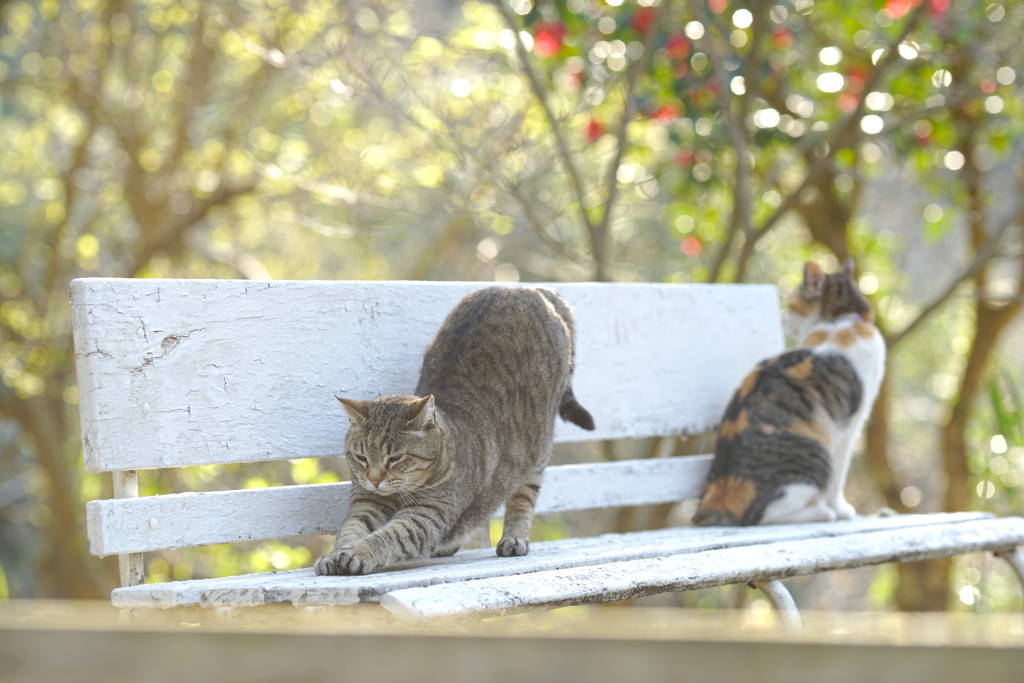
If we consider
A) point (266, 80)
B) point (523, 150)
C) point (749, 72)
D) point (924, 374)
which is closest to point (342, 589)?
point (523, 150)

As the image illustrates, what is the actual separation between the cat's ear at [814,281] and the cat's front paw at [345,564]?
1754 mm

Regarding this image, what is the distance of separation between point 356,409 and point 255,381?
26 cm

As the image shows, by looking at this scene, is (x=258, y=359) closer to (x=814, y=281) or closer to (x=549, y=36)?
(x=814, y=281)

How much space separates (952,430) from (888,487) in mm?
361

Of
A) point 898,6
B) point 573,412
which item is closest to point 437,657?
point 573,412

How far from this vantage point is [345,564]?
172 centimetres

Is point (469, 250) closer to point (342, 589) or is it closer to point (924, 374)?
point (924, 374)

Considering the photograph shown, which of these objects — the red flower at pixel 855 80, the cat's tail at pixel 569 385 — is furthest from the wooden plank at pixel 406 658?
the red flower at pixel 855 80

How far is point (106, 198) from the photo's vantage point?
5895mm

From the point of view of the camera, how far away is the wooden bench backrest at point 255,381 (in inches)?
74.2

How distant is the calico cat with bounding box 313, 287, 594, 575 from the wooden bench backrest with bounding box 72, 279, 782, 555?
0.49 ft

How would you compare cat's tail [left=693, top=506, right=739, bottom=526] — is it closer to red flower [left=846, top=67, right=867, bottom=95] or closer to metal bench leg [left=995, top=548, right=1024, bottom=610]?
metal bench leg [left=995, top=548, right=1024, bottom=610]

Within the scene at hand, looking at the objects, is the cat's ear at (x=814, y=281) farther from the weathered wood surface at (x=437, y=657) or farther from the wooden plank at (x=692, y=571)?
the weathered wood surface at (x=437, y=657)

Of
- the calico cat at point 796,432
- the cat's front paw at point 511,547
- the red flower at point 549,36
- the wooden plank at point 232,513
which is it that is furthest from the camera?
the red flower at point 549,36
